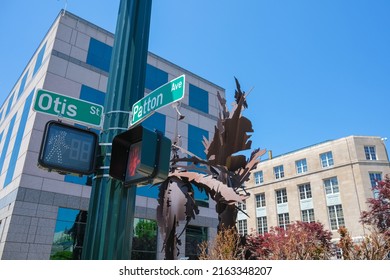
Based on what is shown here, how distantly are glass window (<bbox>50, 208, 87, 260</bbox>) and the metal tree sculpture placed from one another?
36.1 ft

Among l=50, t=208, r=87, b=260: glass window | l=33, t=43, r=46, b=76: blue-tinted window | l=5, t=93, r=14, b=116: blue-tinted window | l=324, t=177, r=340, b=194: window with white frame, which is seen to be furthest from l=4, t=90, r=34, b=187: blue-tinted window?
l=324, t=177, r=340, b=194: window with white frame

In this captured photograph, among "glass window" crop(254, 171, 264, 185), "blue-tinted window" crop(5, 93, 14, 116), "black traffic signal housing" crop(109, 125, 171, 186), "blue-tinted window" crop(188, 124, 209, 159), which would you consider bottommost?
"black traffic signal housing" crop(109, 125, 171, 186)

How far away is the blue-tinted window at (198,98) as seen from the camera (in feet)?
82.0

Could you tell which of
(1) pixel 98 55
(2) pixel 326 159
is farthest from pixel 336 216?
(1) pixel 98 55

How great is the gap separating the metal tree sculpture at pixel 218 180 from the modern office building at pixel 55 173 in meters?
8.06

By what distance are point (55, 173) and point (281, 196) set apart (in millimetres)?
39440

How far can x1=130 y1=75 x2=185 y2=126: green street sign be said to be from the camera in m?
3.30

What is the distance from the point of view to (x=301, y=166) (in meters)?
48.7

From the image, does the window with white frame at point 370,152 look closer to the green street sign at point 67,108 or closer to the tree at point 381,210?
the tree at point 381,210

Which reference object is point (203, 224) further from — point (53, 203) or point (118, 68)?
point (118, 68)

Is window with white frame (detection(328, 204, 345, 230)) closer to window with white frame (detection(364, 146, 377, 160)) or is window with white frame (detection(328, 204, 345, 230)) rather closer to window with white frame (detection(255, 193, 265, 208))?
window with white frame (detection(364, 146, 377, 160))
